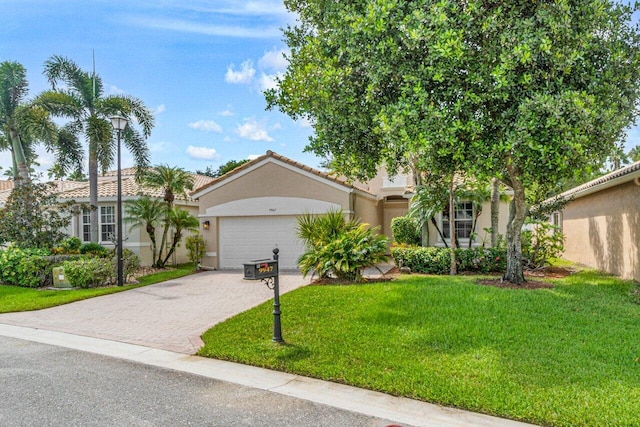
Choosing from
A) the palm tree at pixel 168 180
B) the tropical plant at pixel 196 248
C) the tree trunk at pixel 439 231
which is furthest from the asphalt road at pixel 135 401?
the tree trunk at pixel 439 231

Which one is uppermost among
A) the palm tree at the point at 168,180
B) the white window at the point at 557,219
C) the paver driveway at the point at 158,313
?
the palm tree at the point at 168,180

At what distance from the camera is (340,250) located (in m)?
11.0

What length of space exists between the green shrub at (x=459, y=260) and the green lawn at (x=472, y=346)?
3265mm

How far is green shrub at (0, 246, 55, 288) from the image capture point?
43.0 ft

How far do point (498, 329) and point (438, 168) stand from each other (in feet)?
13.4

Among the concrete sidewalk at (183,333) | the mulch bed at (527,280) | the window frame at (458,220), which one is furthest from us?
the window frame at (458,220)

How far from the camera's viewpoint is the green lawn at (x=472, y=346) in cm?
432

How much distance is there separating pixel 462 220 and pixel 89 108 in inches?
629

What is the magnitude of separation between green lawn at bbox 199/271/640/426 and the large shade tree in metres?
2.79

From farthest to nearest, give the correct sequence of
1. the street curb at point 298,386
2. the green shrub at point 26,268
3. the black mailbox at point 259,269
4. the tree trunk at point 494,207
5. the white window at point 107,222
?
the white window at point 107,222 < the tree trunk at point 494,207 < the green shrub at point 26,268 < the black mailbox at point 259,269 < the street curb at point 298,386

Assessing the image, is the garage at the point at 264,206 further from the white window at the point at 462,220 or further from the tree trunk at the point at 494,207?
the tree trunk at the point at 494,207

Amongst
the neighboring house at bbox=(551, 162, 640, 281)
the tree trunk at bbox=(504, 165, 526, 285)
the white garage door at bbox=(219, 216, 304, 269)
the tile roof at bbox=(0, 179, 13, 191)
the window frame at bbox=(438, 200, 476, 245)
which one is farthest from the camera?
the tile roof at bbox=(0, 179, 13, 191)

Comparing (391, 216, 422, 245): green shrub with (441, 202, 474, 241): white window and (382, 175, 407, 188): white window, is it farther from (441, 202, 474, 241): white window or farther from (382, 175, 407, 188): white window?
(382, 175, 407, 188): white window

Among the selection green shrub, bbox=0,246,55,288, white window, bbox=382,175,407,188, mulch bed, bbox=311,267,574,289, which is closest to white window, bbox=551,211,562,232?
mulch bed, bbox=311,267,574,289
